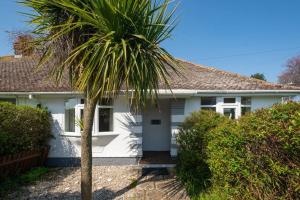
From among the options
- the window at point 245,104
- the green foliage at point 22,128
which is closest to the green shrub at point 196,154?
the window at point 245,104

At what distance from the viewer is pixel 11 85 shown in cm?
1016

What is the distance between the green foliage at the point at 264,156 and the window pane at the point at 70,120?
730 cm

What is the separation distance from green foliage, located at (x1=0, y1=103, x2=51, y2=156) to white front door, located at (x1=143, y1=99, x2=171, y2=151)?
14.8ft

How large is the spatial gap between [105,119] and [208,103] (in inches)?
182

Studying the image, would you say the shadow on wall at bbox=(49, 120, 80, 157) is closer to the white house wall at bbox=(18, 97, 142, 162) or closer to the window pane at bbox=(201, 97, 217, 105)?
the white house wall at bbox=(18, 97, 142, 162)

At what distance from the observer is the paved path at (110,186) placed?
6.68m

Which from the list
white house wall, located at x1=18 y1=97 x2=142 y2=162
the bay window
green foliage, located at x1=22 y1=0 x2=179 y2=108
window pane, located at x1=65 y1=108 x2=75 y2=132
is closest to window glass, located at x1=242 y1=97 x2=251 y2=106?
white house wall, located at x1=18 y1=97 x2=142 y2=162

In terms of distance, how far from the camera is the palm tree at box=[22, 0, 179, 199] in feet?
15.0

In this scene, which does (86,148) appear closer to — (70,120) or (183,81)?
(70,120)

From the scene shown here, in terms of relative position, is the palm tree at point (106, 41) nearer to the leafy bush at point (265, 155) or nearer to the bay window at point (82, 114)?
the leafy bush at point (265, 155)

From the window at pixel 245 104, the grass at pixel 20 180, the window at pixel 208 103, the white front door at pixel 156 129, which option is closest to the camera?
the grass at pixel 20 180

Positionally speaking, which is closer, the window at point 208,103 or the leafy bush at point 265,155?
the leafy bush at point 265,155

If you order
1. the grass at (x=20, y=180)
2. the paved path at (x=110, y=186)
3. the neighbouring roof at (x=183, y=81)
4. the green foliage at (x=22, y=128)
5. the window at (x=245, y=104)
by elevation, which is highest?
the neighbouring roof at (x=183, y=81)

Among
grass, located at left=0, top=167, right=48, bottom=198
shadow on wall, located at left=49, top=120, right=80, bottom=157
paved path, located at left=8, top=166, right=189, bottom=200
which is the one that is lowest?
paved path, located at left=8, top=166, right=189, bottom=200
